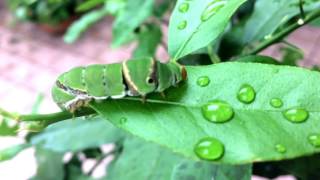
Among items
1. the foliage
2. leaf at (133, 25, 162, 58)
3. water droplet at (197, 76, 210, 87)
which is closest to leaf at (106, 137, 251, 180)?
the foliage

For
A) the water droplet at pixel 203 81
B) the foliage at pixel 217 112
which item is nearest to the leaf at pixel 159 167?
the foliage at pixel 217 112

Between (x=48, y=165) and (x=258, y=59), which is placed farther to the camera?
(x=48, y=165)

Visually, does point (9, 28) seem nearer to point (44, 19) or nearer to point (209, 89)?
point (44, 19)

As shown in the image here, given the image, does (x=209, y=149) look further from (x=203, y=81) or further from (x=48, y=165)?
(x=48, y=165)

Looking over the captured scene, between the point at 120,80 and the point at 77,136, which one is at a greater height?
the point at 120,80

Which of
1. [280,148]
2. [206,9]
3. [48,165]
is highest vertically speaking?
Answer: [206,9]

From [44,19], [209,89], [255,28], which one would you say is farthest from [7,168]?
[209,89]

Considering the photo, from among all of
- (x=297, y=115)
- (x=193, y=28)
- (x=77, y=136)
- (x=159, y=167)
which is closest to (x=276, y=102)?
(x=297, y=115)
